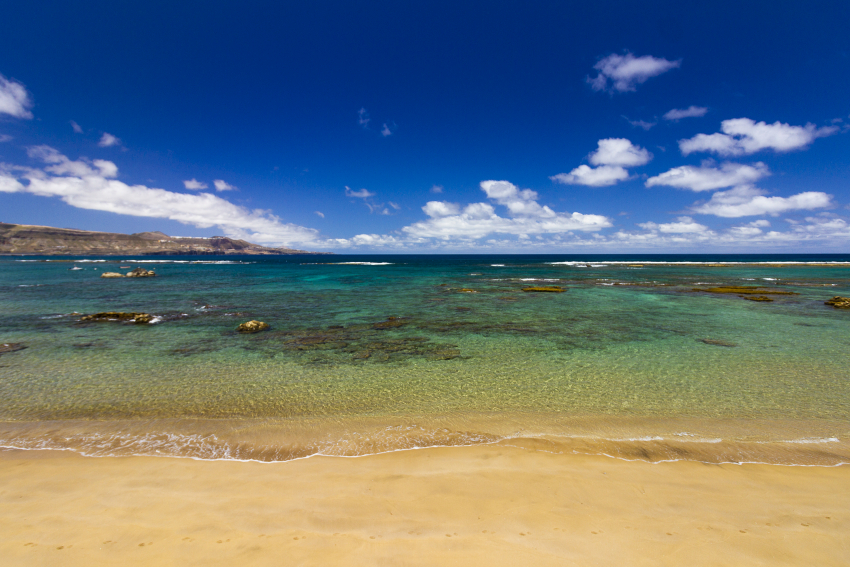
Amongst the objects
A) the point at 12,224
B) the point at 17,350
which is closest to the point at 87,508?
the point at 17,350

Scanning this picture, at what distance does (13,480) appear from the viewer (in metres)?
6.45

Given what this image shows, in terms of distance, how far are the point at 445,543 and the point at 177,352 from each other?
15250 mm

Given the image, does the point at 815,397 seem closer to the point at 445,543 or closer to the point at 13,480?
the point at 445,543

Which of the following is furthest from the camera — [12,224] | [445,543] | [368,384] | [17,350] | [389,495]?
[12,224]

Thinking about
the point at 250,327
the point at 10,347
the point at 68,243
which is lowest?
the point at 10,347

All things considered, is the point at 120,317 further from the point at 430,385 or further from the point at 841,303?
the point at 841,303

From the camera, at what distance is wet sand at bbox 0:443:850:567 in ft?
15.8

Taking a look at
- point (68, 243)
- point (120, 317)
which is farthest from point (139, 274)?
point (68, 243)

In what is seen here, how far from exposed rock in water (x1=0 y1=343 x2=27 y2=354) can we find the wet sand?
38.1 feet

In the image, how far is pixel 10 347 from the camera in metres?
15.0

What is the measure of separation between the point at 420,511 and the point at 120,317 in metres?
25.4

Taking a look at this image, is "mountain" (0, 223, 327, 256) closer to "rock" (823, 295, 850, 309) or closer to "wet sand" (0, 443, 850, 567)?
"wet sand" (0, 443, 850, 567)

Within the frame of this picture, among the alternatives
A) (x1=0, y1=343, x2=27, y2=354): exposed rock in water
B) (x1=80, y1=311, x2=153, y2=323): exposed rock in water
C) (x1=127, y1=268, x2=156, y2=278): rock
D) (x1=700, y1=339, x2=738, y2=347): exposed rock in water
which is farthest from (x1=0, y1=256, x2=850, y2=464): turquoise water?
(x1=127, y1=268, x2=156, y2=278): rock

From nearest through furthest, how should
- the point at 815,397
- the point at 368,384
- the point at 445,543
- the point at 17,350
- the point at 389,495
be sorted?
the point at 445,543 → the point at 389,495 → the point at 815,397 → the point at 368,384 → the point at 17,350
